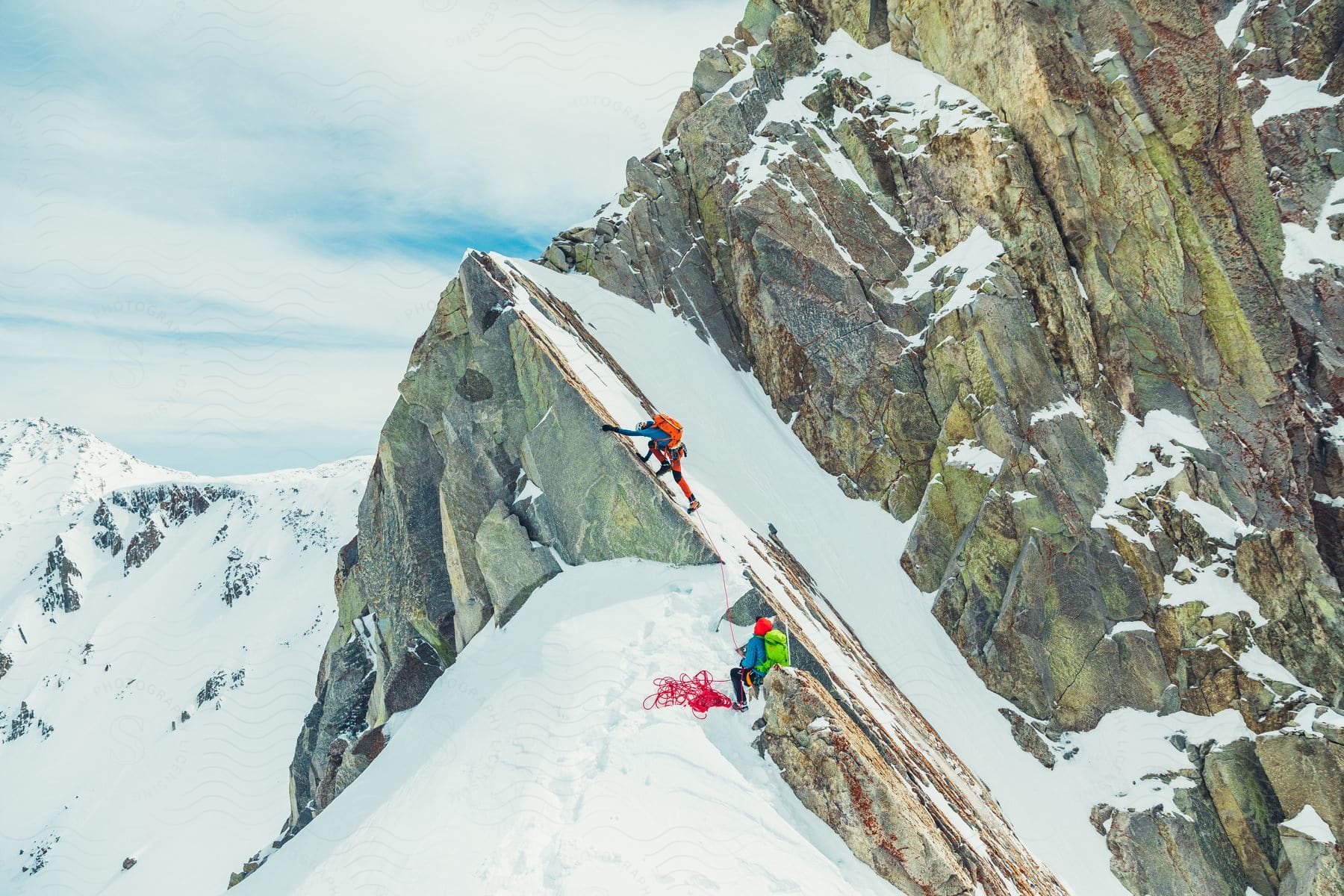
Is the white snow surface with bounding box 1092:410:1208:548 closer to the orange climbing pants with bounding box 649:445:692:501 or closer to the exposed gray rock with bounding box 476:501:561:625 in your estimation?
the orange climbing pants with bounding box 649:445:692:501

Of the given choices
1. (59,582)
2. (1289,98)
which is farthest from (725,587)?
(59,582)

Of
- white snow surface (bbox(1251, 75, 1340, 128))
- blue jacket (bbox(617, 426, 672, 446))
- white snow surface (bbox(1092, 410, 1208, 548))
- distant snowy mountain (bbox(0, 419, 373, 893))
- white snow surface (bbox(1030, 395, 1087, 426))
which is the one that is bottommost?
distant snowy mountain (bbox(0, 419, 373, 893))

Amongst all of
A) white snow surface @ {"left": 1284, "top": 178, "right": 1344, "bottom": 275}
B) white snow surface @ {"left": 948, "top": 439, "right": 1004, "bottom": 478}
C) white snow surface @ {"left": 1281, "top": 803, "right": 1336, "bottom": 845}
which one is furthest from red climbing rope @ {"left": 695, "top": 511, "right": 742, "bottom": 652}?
white snow surface @ {"left": 1284, "top": 178, "right": 1344, "bottom": 275}

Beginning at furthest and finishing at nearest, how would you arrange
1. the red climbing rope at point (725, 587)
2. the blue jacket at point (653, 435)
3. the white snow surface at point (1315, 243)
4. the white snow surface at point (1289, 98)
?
the white snow surface at point (1289, 98) < the white snow surface at point (1315, 243) < the blue jacket at point (653, 435) < the red climbing rope at point (725, 587)

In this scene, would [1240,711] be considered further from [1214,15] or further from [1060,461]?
[1214,15]

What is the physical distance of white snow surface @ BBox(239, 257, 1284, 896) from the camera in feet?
29.4

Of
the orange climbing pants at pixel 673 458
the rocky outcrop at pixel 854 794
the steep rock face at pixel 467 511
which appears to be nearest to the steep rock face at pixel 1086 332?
the steep rock face at pixel 467 511

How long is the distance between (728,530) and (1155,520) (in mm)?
15948

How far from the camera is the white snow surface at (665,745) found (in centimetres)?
896

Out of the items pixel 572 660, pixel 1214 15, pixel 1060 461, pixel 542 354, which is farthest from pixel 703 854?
pixel 1214 15

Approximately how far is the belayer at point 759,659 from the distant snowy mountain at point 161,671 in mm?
91041

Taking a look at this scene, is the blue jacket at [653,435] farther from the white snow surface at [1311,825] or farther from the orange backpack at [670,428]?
the white snow surface at [1311,825]

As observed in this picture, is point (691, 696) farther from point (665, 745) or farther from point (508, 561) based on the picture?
point (508, 561)

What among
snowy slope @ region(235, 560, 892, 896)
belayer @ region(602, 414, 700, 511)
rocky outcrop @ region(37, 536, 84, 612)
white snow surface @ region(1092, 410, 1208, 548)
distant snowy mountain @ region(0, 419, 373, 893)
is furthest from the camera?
rocky outcrop @ region(37, 536, 84, 612)
